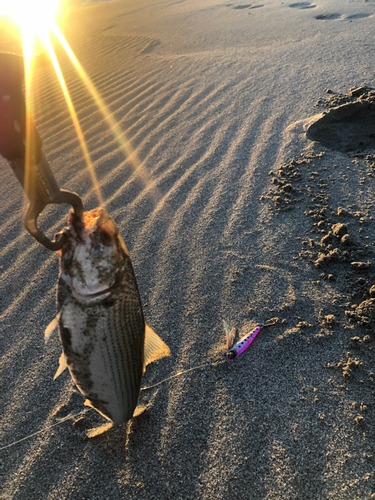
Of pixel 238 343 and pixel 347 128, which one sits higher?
pixel 347 128

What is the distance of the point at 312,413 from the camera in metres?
1.98

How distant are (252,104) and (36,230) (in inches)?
211

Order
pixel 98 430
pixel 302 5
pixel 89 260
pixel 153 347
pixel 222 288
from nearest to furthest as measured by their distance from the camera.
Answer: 1. pixel 89 260
2. pixel 153 347
3. pixel 98 430
4. pixel 222 288
5. pixel 302 5

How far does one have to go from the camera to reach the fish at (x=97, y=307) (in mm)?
1375

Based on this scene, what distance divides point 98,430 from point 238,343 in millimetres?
1149

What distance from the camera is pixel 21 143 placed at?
1.06m

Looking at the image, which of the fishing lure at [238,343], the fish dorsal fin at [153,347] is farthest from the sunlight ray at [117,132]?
the fish dorsal fin at [153,347]

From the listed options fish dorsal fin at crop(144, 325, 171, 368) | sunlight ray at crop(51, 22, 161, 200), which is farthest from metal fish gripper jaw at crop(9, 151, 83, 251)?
sunlight ray at crop(51, 22, 161, 200)

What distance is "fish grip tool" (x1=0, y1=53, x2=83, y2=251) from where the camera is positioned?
1.01 meters

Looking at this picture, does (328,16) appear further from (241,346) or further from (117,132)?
(241,346)

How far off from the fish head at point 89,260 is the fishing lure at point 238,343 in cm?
131

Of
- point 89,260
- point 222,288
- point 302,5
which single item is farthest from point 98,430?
point 302,5

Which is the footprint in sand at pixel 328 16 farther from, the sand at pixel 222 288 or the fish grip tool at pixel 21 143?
the fish grip tool at pixel 21 143

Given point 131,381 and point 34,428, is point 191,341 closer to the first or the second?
point 131,381
